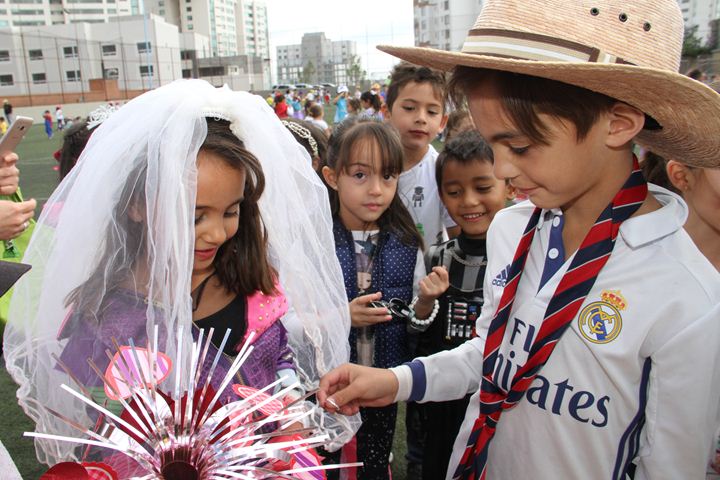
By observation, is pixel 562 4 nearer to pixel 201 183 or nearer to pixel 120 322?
pixel 201 183

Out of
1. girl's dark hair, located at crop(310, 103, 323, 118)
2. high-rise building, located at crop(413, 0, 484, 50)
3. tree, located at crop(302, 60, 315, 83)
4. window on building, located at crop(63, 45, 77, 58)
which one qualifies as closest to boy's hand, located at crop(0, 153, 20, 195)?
girl's dark hair, located at crop(310, 103, 323, 118)

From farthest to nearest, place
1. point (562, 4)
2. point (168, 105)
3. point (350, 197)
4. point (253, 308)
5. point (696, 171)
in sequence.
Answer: point (350, 197) < point (696, 171) < point (253, 308) < point (168, 105) < point (562, 4)

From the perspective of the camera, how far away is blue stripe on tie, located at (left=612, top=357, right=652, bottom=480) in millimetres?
1182

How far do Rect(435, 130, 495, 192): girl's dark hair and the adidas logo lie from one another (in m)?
0.99

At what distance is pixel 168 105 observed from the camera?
1327 millimetres

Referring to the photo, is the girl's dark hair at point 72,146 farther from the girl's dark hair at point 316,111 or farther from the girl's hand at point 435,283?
the girl's dark hair at point 316,111

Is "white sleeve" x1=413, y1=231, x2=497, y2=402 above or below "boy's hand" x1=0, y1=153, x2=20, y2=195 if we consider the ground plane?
below

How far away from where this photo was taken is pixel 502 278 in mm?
1490

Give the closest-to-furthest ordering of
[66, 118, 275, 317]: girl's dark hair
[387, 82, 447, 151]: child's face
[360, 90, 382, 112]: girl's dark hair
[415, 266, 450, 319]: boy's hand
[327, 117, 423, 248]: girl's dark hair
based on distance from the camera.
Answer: [66, 118, 275, 317]: girl's dark hair < [415, 266, 450, 319]: boy's hand < [327, 117, 423, 248]: girl's dark hair < [387, 82, 447, 151]: child's face < [360, 90, 382, 112]: girl's dark hair

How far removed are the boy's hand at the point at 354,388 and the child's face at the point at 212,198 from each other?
0.46 m

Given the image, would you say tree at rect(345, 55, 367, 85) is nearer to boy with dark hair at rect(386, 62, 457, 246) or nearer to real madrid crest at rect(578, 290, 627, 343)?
Result: boy with dark hair at rect(386, 62, 457, 246)

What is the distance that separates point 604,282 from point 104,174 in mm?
1152

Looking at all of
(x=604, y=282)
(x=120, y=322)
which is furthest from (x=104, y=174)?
(x=604, y=282)

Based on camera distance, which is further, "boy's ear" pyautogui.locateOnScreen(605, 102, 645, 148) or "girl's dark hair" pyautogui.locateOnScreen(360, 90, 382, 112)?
"girl's dark hair" pyautogui.locateOnScreen(360, 90, 382, 112)
